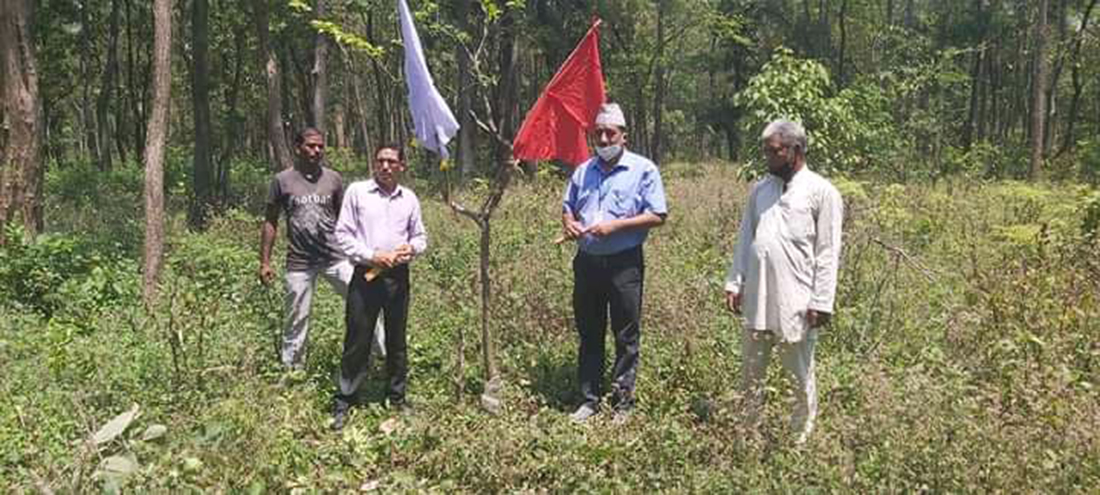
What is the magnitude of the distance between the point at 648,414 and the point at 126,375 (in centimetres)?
339

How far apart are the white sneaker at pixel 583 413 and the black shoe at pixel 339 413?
1435 mm

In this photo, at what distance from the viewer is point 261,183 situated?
1959 cm

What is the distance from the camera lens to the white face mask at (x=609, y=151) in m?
4.87

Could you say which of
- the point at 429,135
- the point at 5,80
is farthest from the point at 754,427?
the point at 5,80

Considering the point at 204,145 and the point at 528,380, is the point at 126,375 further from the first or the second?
the point at 204,145

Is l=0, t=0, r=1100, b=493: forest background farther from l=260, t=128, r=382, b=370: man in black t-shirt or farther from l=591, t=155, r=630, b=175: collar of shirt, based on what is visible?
l=591, t=155, r=630, b=175: collar of shirt

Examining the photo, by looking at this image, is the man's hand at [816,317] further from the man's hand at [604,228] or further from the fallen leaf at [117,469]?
the fallen leaf at [117,469]

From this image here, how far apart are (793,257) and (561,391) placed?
2.06 m

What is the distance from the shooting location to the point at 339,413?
5039mm

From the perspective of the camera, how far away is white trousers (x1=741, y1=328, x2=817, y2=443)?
14.1ft

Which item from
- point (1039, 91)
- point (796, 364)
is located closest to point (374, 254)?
point (796, 364)

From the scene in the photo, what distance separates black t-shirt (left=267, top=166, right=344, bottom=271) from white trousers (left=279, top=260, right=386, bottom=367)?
2.2 inches

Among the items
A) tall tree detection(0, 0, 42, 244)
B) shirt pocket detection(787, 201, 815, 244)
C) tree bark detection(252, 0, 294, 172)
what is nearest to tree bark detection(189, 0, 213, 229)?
tree bark detection(252, 0, 294, 172)

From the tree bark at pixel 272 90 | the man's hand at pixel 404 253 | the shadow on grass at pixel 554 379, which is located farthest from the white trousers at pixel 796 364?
Result: the tree bark at pixel 272 90
